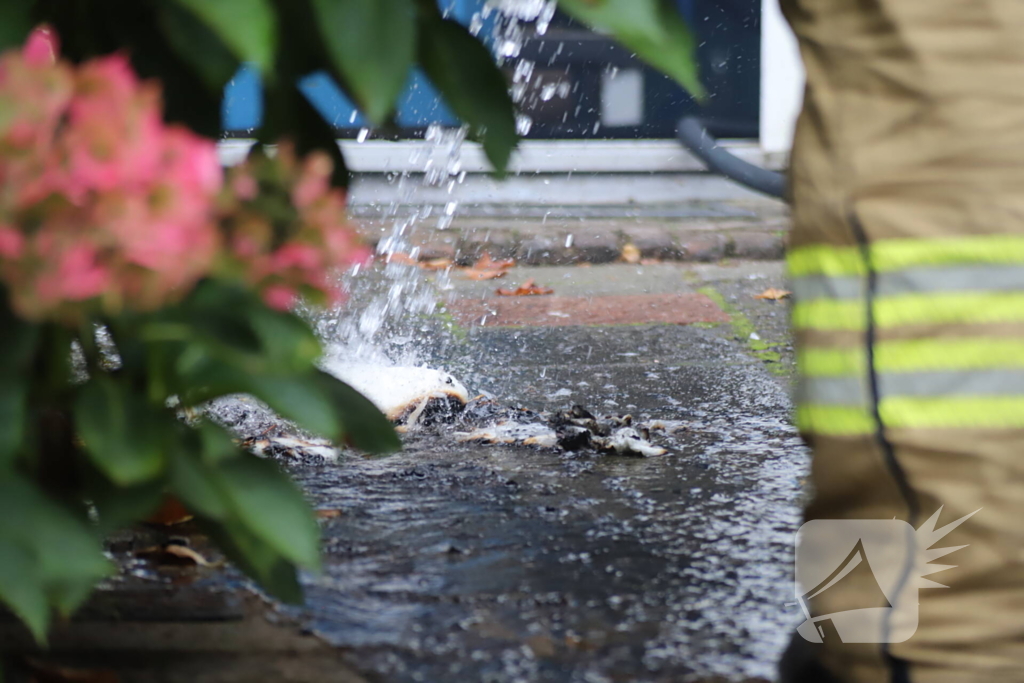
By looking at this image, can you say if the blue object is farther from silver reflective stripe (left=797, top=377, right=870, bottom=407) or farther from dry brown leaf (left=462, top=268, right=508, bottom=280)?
silver reflective stripe (left=797, top=377, right=870, bottom=407)

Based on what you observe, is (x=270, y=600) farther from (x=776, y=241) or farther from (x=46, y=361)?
(x=776, y=241)

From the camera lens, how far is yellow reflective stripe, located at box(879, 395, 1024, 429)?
101 cm

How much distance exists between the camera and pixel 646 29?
0.78 meters

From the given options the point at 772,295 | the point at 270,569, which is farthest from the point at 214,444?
the point at 772,295

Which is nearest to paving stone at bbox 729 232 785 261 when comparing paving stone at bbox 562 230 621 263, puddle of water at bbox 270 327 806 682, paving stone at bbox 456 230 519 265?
paving stone at bbox 562 230 621 263

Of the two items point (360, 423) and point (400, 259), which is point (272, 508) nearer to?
point (360, 423)

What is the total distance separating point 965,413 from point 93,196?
79 centimetres

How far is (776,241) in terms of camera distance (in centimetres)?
462

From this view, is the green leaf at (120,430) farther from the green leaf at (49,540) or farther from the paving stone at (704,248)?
the paving stone at (704,248)

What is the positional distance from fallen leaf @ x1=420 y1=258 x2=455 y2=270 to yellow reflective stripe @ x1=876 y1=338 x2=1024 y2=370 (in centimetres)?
331

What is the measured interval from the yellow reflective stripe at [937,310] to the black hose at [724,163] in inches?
117

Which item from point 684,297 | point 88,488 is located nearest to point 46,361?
point 88,488

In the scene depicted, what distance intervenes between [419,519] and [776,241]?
3241 millimetres

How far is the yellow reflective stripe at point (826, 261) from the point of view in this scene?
41.9 inches
